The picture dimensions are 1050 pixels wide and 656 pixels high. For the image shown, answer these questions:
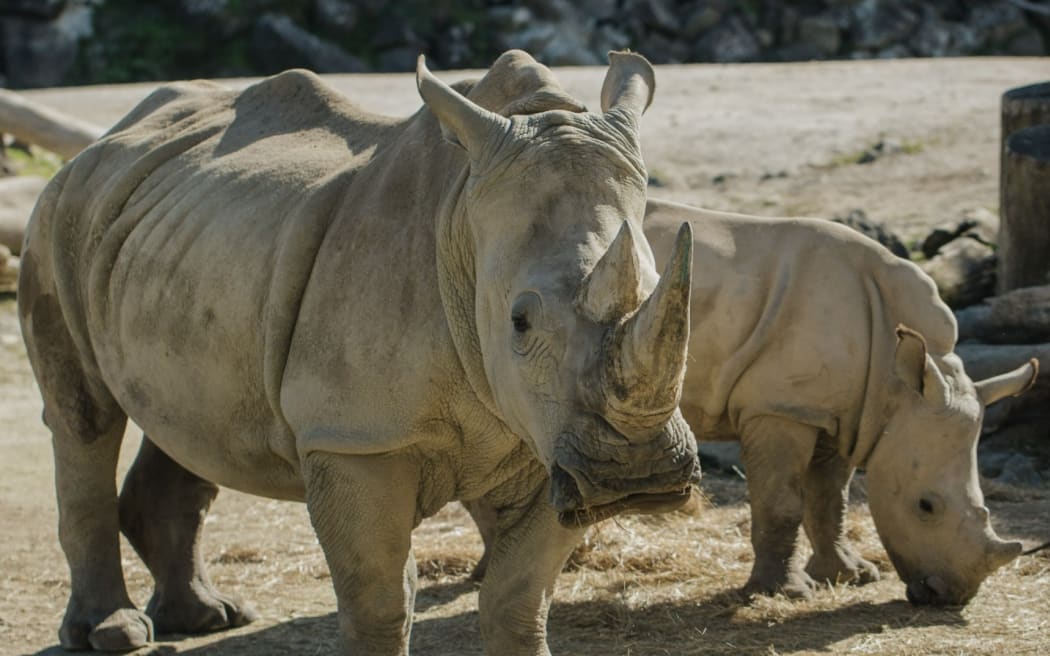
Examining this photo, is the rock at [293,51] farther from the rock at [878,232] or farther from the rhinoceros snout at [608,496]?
the rhinoceros snout at [608,496]

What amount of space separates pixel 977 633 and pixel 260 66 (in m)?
23.4

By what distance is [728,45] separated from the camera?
29.5 metres

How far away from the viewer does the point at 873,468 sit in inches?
271

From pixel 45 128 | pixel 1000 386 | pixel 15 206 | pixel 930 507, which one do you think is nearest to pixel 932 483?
pixel 930 507

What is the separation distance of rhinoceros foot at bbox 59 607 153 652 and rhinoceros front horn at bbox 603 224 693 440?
2742mm

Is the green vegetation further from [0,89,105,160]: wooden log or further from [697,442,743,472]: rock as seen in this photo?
[697,442,743,472]: rock

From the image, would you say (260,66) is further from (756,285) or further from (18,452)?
(756,285)

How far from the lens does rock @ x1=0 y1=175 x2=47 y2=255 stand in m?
13.5

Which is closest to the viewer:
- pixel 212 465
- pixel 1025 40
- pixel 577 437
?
pixel 577 437

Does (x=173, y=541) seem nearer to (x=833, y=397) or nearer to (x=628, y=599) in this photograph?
(x=628, y=599)

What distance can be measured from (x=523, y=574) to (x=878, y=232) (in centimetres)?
634

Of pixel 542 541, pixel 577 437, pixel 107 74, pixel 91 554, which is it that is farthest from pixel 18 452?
pixel 107 74

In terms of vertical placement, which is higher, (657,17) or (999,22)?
(999,22)

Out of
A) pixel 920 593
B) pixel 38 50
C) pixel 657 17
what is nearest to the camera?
pixel 920 593
